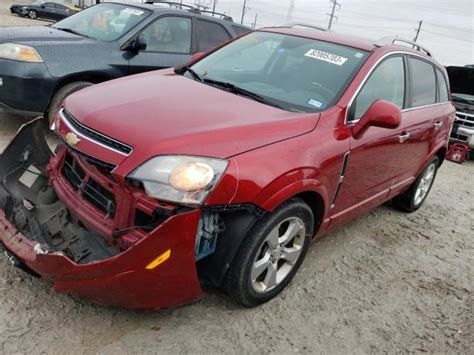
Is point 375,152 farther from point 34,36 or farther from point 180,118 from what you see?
point 34,36

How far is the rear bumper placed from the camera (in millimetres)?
4875

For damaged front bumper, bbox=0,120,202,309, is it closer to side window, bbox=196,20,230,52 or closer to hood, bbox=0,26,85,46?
hood, bbox=0,26,85,46

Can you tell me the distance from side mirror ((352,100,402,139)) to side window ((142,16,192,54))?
3.55m

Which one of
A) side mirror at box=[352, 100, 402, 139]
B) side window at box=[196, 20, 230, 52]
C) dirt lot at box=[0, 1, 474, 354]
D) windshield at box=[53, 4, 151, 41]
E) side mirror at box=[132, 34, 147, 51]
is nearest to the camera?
dirt lot at box=[0, 1, 474, 354]

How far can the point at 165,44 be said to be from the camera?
6.11m

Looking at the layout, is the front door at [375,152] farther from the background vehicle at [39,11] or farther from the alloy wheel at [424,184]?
the background vehicle at [39,11]

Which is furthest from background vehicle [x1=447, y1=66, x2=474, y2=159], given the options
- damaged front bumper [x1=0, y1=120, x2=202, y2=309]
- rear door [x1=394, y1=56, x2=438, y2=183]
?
damaged front bumper [x1=0, y1=120, x2=202, y2=309]

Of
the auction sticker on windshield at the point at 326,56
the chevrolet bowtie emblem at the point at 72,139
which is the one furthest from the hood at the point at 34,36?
the auction sticker on windshield at the point at 326,56

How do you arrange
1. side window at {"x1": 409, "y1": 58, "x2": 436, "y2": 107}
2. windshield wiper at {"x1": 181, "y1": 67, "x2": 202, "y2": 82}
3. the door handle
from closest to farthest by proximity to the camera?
windshield wiper at {"x1": 181, "y1": 67, "x2": 202, "y2": 82} < the door handle < side window at {"x1": 409, "y1": 58, "x2": 436, "y2": 107}

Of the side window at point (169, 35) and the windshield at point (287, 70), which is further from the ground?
the windshield at point (287, 70)

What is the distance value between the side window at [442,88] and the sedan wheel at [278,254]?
106 inches

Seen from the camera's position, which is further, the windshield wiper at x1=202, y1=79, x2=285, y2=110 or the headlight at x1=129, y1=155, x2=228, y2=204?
the windshield wiper at x1=202, y1=79, x2=285, y2=110

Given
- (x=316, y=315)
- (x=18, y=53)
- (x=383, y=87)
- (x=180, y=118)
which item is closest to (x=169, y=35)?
(x=18, y=53)

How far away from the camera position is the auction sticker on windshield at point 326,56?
11.5ft
